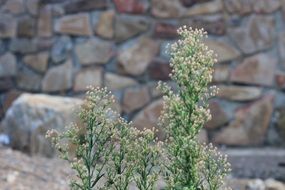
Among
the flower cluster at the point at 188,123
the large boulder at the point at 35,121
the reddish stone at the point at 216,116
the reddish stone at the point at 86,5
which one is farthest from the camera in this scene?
the reddish stone at the point at 86,5

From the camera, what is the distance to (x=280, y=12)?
5.56 metres

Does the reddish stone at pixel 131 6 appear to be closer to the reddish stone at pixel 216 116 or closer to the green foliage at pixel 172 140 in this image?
the reddish stone at pixel 216 116

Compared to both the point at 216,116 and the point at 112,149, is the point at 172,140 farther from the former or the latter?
the point at 216,116

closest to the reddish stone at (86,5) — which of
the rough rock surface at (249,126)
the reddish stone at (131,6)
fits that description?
the reddish stone at (131,6)

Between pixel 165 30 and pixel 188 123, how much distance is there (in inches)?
150

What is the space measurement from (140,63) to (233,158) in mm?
1071

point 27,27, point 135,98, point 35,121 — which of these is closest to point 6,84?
point 27,27

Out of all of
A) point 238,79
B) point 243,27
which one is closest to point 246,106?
point 238,79

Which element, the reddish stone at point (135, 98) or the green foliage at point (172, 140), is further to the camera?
the reddish stone at point (135, 98)

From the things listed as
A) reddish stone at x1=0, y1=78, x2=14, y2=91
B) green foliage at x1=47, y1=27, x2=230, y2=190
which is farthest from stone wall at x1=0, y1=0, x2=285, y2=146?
green foliage at x1=47, y1=27, x2=230, y2=190

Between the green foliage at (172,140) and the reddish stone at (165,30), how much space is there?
3.59 meters

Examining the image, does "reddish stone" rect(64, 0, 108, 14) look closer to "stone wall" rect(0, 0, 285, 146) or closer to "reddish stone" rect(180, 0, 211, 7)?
"stone wall" rect(0, 0, 285, 146)

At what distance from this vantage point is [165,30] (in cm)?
556

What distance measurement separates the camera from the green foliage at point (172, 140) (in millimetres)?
1788
